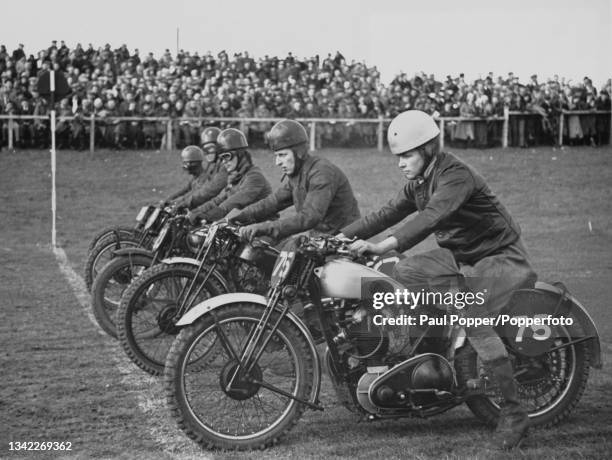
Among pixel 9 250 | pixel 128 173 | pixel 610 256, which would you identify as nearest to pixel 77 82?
pixel 128 173

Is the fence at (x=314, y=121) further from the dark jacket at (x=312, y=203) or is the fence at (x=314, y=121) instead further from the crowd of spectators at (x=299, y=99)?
the dark jacket at (x=312, y=203)

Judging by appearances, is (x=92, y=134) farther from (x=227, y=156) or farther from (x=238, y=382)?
(x=238, y=382)

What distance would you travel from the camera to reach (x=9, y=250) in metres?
15.2

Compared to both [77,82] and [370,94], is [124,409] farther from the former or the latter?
[370,94]

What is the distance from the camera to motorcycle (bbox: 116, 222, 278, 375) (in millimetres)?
7027

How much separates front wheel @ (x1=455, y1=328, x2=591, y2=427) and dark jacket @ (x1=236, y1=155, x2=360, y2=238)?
74.1 inches

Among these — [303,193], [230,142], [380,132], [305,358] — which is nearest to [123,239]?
[230,142]

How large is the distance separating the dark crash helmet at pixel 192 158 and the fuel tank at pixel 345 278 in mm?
6113

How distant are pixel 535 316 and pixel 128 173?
61.9ft

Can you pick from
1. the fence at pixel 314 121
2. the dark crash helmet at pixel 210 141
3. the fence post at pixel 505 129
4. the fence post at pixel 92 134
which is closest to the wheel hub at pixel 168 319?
the dark crash helmet at pixel 210 141

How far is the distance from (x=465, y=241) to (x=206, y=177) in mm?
5907

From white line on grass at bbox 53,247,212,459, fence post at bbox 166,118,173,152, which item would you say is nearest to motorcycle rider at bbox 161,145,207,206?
white line on grass at bbox 53,247,212,459

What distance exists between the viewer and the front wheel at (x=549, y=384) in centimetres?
561

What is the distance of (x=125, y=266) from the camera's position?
27.3 ft
